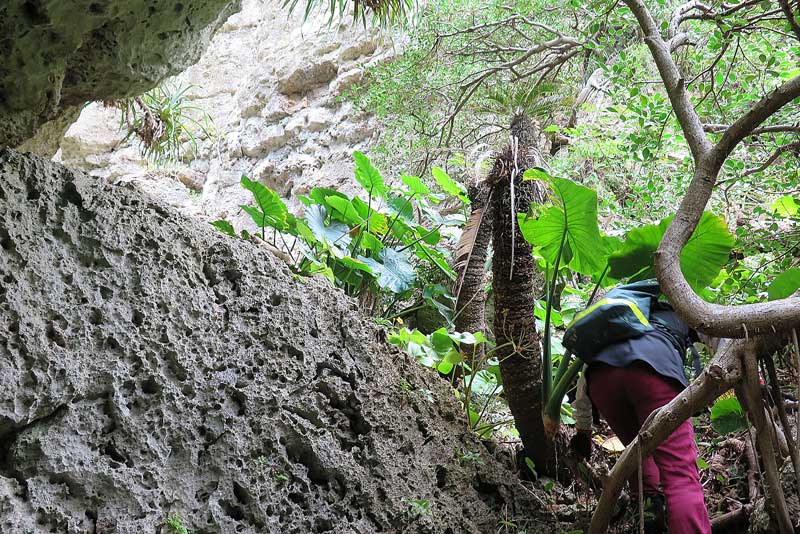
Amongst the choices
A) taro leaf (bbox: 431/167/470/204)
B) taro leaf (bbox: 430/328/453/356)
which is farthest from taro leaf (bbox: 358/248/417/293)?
taro leaf (bbox: 430/328/453/356)

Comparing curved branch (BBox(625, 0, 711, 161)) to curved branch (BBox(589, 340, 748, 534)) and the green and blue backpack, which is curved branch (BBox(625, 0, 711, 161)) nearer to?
the green and blue backpack

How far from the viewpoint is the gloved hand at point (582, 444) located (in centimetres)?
318

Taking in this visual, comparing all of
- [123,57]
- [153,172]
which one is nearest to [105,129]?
[153,172]

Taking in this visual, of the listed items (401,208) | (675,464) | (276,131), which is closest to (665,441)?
(675,464)

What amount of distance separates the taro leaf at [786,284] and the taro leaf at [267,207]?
2646mm

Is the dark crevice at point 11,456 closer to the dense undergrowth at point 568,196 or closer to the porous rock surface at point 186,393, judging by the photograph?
the porous rock surface at point 186,393

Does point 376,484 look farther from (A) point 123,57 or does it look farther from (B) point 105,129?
(B) point 105,129

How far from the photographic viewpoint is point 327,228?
15.3ft

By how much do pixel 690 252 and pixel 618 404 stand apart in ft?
2.78

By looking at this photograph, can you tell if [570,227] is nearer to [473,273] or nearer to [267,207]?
[473,273]

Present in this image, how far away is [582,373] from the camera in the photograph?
2.97m

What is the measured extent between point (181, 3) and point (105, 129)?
44.5 feet

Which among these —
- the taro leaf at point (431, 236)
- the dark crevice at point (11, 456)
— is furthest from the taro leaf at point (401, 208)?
the dark crevice at point (11, 456)

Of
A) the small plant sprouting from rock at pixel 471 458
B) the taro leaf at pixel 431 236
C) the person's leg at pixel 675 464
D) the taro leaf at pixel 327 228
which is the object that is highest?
the taro leaf at pixel 431 236
